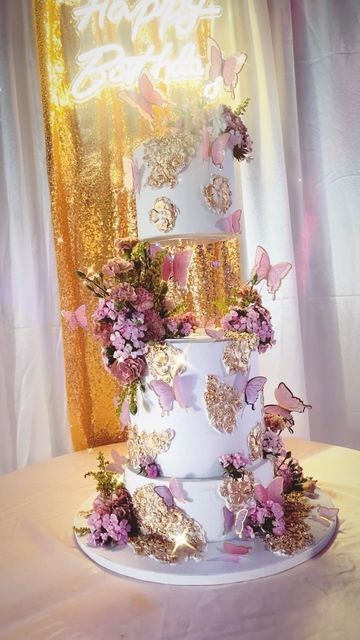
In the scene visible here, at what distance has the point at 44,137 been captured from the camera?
237 centimetres

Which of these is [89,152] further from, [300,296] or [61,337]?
[300,296]

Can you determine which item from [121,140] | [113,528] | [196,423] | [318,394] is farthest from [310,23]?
[113,528]

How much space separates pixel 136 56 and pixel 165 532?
6.50 ft

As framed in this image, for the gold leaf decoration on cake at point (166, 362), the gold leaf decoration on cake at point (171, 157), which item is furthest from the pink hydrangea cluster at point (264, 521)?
the gold leaf decoration on cake at point (171, 157)

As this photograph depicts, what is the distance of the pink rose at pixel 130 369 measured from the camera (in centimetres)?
136

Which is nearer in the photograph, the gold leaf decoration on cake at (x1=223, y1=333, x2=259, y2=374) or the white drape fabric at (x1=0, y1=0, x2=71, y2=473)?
the gold leaf decoration on cake at (x1=223, y1=333, x2=259, y2=374)

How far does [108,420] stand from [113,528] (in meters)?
1.17

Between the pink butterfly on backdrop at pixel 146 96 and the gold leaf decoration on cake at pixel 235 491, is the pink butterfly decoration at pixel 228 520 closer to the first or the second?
the gold leaf decoration on cake at pixel 235 491

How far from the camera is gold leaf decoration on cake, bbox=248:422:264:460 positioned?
1.41 m

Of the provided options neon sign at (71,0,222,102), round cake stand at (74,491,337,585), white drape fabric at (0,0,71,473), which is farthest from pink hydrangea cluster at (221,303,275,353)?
neon sign at (71,0,222,102)

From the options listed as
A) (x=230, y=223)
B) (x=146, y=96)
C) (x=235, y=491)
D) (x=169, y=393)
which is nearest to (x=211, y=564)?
(x=235, y=491)

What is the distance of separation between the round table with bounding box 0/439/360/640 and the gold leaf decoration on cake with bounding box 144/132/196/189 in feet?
3.10

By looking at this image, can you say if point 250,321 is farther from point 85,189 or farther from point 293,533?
point 85,189

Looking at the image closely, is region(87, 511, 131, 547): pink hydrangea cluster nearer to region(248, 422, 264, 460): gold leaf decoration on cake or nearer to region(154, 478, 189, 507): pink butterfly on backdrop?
region(154, 478, 189, 507): pink butterfly on backdrop
